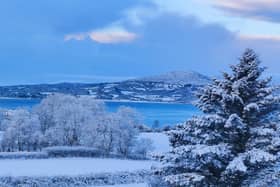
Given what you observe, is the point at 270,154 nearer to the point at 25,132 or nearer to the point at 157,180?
the point at 157,180

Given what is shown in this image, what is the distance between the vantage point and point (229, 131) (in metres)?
14.8

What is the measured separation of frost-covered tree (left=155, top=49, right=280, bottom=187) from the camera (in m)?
14.4

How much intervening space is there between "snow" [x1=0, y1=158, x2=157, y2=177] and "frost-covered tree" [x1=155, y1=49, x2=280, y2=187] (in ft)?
83.8

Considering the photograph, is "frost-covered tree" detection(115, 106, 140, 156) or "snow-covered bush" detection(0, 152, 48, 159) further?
"frost-covered tree" detection(115, 106, 140, 156)

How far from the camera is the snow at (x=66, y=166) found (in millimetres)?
40281

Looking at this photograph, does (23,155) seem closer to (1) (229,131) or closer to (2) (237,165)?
(1) (229,131)

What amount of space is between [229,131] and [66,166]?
31.3m

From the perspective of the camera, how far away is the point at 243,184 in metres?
14.7

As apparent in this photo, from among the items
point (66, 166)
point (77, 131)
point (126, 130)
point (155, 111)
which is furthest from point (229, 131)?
point (155, 111)

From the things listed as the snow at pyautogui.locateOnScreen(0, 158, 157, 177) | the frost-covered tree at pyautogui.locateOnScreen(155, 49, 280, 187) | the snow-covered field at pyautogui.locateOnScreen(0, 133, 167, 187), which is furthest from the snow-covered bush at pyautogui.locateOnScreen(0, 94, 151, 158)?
the frost-covered tree at pyautogui.locateOnScreen(155, 49, 280, 187)

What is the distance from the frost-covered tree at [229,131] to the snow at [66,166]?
2554cm

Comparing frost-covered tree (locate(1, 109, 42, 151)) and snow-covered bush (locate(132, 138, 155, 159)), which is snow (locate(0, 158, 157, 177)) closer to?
snow-covered bush (locate(132, 138, 155, 159))

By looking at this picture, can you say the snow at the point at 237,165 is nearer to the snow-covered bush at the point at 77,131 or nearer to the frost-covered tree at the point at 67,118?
the snow-covered bush at the point at 77,131

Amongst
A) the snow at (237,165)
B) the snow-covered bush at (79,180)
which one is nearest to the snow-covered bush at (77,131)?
the snow-covered bush at (79,180)
